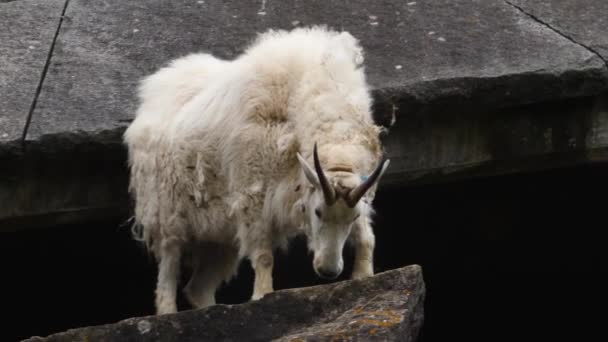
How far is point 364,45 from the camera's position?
29.5 feet

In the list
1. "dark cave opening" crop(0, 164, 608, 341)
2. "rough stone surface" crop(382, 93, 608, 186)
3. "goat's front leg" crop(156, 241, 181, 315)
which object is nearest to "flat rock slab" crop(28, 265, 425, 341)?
"goat's front leg" crop(156, 241, 181, 315)

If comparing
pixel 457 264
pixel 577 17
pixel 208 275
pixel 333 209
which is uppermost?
pixel 333 209

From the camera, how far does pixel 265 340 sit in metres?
5.41

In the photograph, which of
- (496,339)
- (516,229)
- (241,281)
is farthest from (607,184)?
(241,281)

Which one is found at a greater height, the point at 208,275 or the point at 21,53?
the point at 21,53

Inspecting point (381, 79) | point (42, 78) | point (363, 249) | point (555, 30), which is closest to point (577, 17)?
point (555, 30)

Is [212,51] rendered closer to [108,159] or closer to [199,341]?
[108,159]

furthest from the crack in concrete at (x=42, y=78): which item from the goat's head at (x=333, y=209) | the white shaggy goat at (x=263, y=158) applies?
the goat's head at (x=333, y=209)

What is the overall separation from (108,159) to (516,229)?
11.6ft

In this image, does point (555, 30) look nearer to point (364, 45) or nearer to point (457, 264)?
point (364, 45)

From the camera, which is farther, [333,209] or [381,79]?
[381,79]

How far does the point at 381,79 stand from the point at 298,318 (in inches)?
126

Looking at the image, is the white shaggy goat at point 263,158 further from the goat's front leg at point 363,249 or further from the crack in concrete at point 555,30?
the crack in concrete at point 555,30

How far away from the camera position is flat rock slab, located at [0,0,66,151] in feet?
27.4
